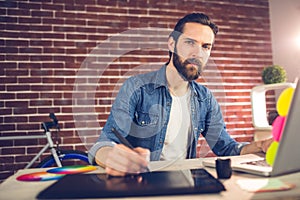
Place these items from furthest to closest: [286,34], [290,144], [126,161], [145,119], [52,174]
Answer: [286,34]
[145,119]
[52,174]
[126,161]
[290,144]

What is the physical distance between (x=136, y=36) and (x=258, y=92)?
1.27 m

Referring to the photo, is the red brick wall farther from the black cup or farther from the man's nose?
the black cup

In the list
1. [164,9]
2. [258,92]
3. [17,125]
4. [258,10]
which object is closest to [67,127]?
[17,125]

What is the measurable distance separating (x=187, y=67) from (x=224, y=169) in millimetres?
904

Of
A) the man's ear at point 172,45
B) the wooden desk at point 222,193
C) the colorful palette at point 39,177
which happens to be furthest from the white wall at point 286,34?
the colorful palette at point 39,177

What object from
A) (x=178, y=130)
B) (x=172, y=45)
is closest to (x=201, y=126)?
(x=178, y=130)

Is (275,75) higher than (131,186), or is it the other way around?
(275,75)

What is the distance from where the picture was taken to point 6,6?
2738 mm

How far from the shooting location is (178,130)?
5.36 feet

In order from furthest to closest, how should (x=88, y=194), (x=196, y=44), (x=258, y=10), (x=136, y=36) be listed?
(x=258, y=10), (x=136, y=36), (x=196, y=44), (x=88, y=194)

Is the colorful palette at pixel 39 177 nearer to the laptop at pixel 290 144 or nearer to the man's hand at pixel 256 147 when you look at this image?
the laptop at pixel 290 144

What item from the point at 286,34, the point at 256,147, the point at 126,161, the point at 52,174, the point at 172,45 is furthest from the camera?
the point at 286,34

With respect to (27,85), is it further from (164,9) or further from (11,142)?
(164,9)

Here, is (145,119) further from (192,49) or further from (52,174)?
(52,174)
